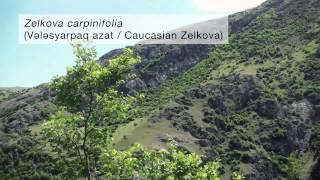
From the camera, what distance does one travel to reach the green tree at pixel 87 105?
82.5 ft

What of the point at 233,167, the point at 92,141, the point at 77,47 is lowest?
the point at 233,167

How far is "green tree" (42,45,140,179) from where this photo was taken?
25156mm

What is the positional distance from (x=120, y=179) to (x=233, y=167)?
6334 inches

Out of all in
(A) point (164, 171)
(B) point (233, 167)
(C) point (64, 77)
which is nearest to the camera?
(A) point (164, 171)

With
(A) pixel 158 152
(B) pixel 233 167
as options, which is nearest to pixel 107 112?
(A) pixel 158 152

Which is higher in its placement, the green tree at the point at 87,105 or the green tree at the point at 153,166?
the green tree at the point at 87,105

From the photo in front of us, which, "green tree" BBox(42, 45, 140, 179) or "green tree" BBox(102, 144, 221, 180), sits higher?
"green tree" BBox(42, 45, 140, 179)

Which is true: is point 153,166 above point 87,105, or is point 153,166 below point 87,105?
below

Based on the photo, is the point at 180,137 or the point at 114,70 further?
the point at 180,137

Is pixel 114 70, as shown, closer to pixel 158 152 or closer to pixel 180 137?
pixel 158 152

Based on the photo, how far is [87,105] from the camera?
25734 mm

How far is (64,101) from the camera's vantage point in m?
25.5

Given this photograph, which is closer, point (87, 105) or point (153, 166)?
point (153, 166)

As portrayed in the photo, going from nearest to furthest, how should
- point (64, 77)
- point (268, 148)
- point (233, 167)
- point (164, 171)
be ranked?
point (164, 171), point (64, 77), point (233, 167), point (268, 148)
